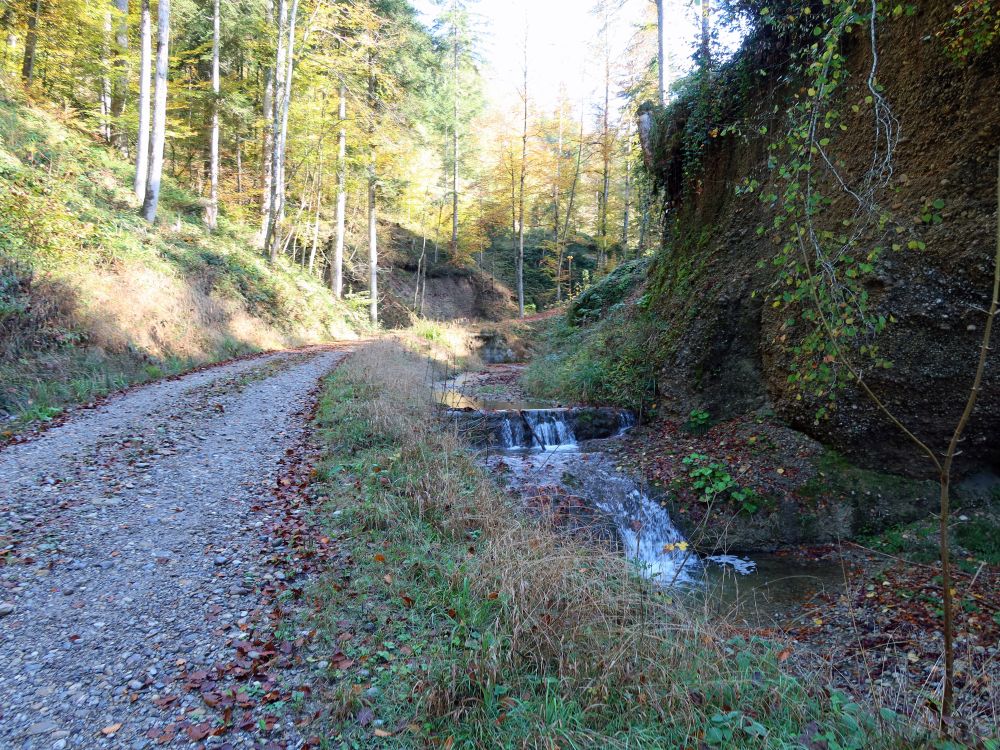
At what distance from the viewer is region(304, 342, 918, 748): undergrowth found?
2627 millimetres

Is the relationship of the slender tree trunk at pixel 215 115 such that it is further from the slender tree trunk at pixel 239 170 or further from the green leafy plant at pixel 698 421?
the green leafy plant at pixel 698 421

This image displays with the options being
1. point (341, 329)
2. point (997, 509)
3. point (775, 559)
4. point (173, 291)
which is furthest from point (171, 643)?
point (341, 329)

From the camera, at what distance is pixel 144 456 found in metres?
6.04

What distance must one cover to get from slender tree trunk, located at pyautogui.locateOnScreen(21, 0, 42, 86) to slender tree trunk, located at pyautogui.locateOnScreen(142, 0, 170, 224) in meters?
4.72

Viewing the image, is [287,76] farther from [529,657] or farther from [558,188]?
[529,657]

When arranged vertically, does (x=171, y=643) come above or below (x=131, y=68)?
below

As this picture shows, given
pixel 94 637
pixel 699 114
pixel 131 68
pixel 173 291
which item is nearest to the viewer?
pixel 94 637

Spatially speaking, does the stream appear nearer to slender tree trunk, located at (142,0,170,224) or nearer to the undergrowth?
the undergrowth

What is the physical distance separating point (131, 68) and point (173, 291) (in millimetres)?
11122

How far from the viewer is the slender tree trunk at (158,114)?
14102 mm

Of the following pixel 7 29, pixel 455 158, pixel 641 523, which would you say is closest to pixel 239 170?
pixel 7 29

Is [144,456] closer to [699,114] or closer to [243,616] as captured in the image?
[243,616]

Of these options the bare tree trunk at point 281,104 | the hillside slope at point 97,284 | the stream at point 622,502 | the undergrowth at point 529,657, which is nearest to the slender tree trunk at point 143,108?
the hillside slope at point 97,284

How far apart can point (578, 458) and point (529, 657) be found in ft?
19.8
